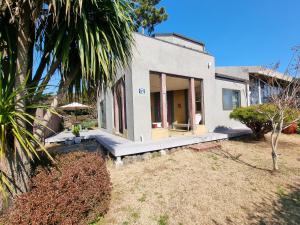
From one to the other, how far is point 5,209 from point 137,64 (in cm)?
644

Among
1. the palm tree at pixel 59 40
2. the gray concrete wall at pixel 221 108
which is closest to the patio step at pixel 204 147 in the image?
the gray concrete wall at pixel 221 108

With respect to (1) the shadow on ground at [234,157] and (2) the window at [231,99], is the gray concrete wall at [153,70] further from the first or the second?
(1) the shadow on ground at [234,157]

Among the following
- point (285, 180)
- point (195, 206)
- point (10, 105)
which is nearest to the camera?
point (10, 105)

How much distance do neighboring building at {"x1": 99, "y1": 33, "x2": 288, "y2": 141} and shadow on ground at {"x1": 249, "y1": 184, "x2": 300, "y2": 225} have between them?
14.4 feet

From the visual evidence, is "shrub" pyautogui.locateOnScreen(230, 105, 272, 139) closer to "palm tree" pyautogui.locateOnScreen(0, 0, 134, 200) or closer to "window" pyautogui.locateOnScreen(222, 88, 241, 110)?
"window" pyautogui.locateOnScreen(222, 88, 241, 110)

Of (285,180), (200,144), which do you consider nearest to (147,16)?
(200,144)

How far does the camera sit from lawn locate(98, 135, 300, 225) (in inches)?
144

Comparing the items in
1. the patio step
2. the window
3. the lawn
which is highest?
the window

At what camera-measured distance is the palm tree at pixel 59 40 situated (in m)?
3.30

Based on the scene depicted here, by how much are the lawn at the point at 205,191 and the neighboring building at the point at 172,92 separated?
90.8 inches

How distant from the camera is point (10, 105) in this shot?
9.48 ft

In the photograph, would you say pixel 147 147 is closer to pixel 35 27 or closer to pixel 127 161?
pixel 127 161

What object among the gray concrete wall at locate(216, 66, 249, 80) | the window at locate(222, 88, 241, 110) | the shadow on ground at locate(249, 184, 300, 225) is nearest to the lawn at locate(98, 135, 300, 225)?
the shadow on ground at locate(249, 184, 300, 225)

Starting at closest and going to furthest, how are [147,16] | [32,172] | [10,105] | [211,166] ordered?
[10,105] < [32,172] < [211,166] < [147,16]
